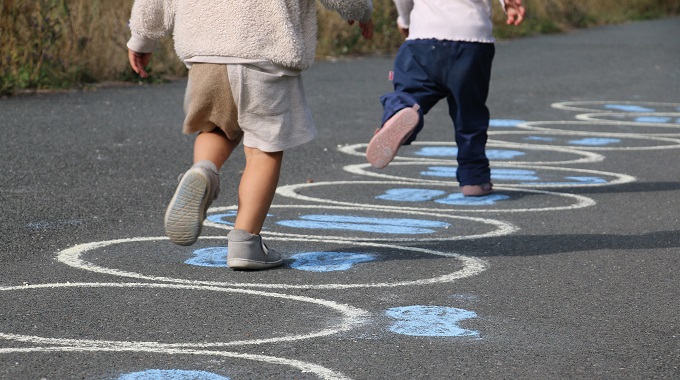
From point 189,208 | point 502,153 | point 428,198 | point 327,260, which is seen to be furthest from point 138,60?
point 502,153

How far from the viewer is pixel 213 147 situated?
202 inches

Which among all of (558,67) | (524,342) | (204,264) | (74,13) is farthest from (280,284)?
(558,67)

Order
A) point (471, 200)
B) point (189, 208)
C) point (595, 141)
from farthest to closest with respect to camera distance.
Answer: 1. point (595, 141)
2. point (471, 200)
3. point (189, 208)

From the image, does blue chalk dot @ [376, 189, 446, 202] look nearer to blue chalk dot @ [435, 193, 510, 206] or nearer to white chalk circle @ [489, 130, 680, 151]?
blue chalk dot @ [435, 193, 510, 206]

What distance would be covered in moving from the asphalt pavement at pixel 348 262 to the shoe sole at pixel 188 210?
0.19 m

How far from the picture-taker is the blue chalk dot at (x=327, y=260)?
5.09 meters

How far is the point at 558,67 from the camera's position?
16781 mm

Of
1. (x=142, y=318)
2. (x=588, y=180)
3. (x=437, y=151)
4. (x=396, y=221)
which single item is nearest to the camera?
(x=142, y=318)

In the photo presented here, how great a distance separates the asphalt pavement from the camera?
12.4 ft

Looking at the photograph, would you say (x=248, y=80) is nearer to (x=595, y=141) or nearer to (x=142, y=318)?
(x=142, y=318)

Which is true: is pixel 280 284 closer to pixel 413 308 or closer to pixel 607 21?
pixel 413 308

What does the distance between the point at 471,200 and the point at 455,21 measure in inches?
38.0

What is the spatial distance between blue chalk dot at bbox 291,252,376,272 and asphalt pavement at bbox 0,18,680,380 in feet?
0.06

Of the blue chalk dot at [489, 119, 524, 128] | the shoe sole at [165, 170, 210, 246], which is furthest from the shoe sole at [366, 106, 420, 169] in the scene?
the blue chalk dot at [489, 119, 524, 128]
